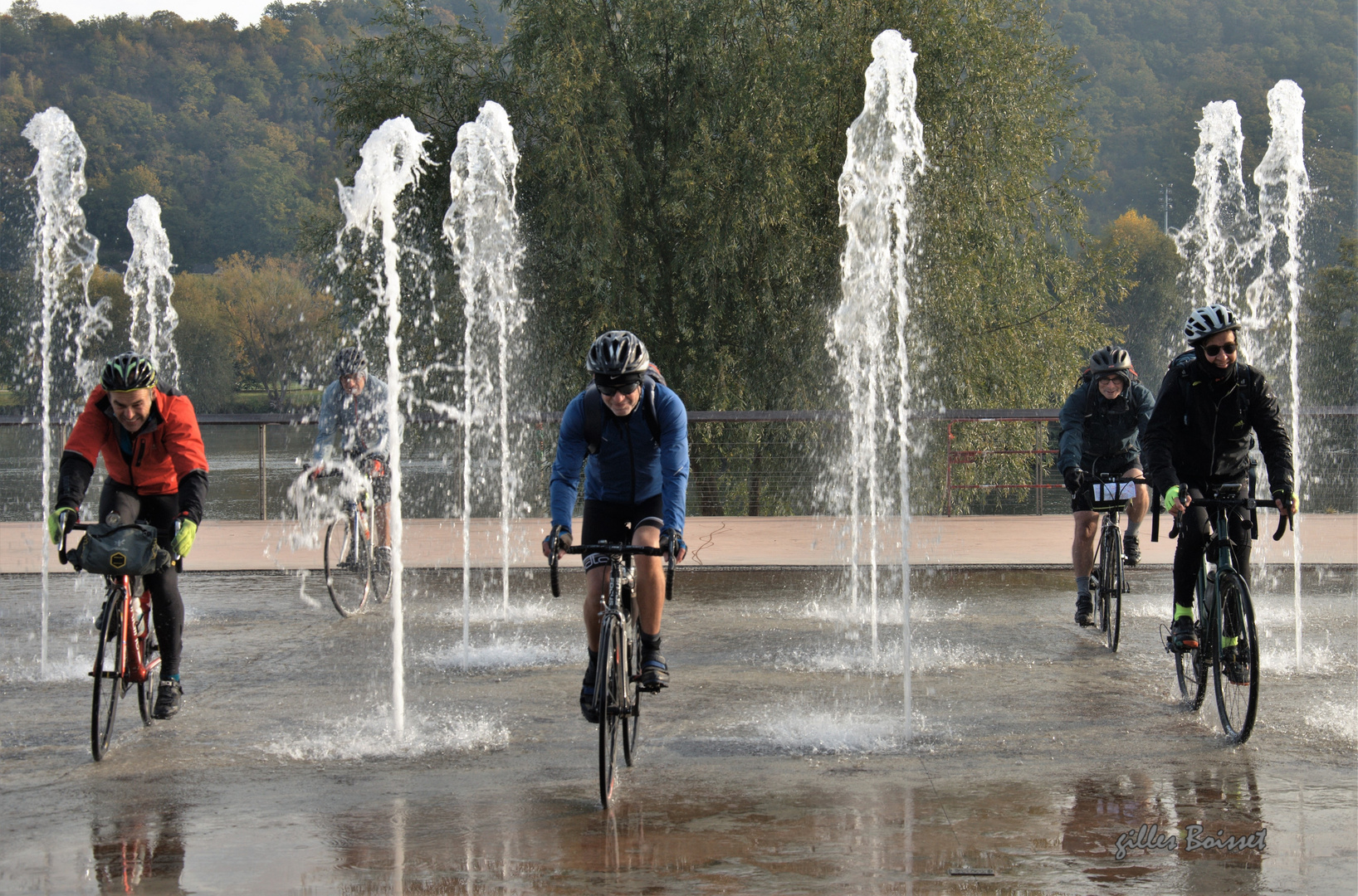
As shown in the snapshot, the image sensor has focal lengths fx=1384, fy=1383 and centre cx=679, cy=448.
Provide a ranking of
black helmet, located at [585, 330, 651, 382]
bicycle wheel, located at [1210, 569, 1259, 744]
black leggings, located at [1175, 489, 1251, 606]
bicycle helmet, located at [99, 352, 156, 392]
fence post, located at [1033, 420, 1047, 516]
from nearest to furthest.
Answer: black helmet, located at [585, 330, 651, 382] < bicycle wheel, located at [1210, 569, 1259, 744] < bicycle helmet, located at [99, 352, 156, 392] < black leggings, located at [1175, 489, 1251, 606] < fence post, located at [1033, 420, 1047, 516]

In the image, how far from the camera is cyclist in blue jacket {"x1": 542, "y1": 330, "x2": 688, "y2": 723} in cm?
562

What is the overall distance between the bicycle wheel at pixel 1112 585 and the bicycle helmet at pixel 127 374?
5640mm

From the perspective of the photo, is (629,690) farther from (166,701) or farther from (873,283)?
(873,283)

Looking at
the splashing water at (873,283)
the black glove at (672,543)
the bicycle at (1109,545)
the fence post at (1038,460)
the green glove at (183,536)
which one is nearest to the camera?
the black glove at (672,543)

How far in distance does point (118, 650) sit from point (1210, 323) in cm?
526

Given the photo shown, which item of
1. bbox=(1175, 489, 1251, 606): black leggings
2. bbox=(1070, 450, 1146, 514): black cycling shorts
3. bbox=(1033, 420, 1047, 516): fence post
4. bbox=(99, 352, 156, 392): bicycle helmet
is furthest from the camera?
bbox=(1033, 420, 1047, 516): fence post

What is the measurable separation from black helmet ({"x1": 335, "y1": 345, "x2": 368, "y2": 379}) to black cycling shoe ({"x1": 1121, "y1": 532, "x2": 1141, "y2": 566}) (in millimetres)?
5582

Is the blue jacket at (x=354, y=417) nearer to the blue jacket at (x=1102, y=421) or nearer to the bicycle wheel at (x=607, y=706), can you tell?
the blue jacket at (x=1102, y=421)

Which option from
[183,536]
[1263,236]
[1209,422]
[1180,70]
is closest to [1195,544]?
[1209,422]

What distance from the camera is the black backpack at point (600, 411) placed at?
5793 millimetres

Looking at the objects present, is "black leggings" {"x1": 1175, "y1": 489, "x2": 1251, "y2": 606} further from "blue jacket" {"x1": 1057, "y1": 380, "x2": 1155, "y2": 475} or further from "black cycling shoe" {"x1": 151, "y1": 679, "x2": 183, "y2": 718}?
"black cycling shoe" {"x1": 151, "y1": 679, "x2": 183, "y2": 718}

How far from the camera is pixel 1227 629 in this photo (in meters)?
6.30

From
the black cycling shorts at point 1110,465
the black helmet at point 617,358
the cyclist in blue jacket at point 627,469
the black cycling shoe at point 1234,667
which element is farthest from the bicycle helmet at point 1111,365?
the black helmet at point 617,358

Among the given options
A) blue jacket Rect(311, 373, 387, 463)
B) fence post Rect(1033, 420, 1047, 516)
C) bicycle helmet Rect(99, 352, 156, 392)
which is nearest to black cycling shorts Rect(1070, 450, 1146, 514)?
blue jacket Rect(311, 373, 387, 463)
